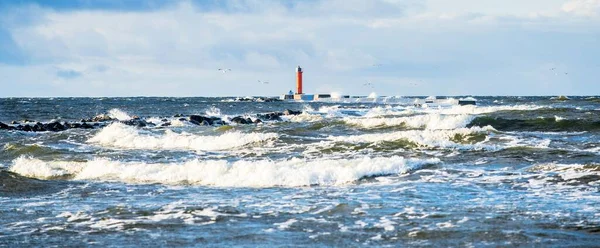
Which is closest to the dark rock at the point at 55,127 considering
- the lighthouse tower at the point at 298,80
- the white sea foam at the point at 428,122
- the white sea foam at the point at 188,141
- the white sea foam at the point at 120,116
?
the white sea foam at the point at 120,116

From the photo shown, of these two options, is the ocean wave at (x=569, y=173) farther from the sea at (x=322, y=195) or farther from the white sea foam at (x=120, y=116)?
the white sea foam at (x=120, y=116)

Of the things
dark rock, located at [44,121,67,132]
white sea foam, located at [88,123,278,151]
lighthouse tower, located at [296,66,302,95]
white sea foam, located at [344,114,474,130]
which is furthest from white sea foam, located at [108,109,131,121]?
lighthouse tower, located at [296,66,302,95]

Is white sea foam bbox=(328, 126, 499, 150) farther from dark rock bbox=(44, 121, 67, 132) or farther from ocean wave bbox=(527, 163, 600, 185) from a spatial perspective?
dark rock bbox=(44, 121, 67, 132)

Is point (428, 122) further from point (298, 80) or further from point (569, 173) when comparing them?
point (298, 80)

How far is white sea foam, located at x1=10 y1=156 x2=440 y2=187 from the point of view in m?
15.2

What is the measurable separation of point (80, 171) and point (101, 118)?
29.9 metres

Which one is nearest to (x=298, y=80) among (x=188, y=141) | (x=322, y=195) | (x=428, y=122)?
(x=428, y=122)

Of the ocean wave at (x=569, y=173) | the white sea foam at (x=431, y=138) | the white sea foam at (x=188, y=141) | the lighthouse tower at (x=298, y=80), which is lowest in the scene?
the white sea foam at (x=188, y=141)

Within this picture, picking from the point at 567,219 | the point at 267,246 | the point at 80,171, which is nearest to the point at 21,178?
the point at 80,171

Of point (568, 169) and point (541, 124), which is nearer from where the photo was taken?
point (568, 169)

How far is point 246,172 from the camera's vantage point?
1628cm

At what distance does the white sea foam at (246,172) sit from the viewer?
599 inches

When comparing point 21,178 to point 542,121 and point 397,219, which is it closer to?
point 397,219

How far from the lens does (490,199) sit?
469 inches
